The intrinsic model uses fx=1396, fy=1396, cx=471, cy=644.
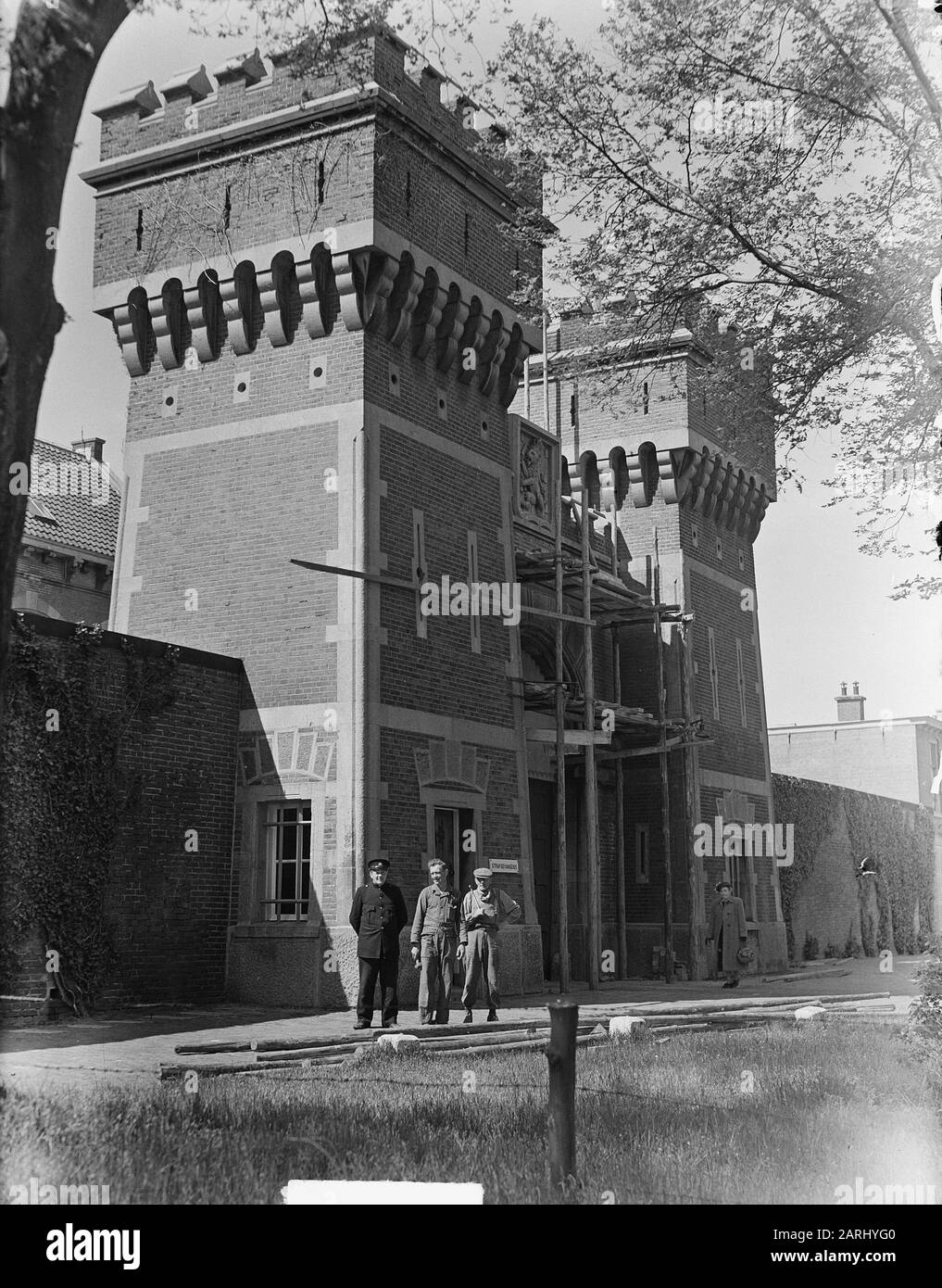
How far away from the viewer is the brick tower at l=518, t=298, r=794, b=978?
25.2m

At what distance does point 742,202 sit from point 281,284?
743cm

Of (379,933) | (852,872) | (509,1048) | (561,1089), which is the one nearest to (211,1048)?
(509,1048)

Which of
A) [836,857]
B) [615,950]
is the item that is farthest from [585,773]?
[836,857]

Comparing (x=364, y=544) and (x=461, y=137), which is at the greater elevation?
(x=461, y=137)

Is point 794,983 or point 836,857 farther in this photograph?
point 836,857

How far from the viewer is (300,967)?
16797mm

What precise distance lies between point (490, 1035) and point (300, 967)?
4.36 m

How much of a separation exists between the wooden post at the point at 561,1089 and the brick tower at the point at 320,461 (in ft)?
34.0

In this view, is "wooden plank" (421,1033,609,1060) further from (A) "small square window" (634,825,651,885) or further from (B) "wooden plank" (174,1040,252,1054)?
(A) "small square window" (634,825,651,885)

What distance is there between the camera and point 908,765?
165ft

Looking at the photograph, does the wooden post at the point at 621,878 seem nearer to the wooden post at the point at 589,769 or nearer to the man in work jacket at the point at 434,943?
the wooden post at the point at 589,769

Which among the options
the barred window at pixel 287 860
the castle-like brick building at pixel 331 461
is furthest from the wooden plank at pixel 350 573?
the barred window at pixel 287 860

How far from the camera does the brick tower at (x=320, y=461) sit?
687 inches
